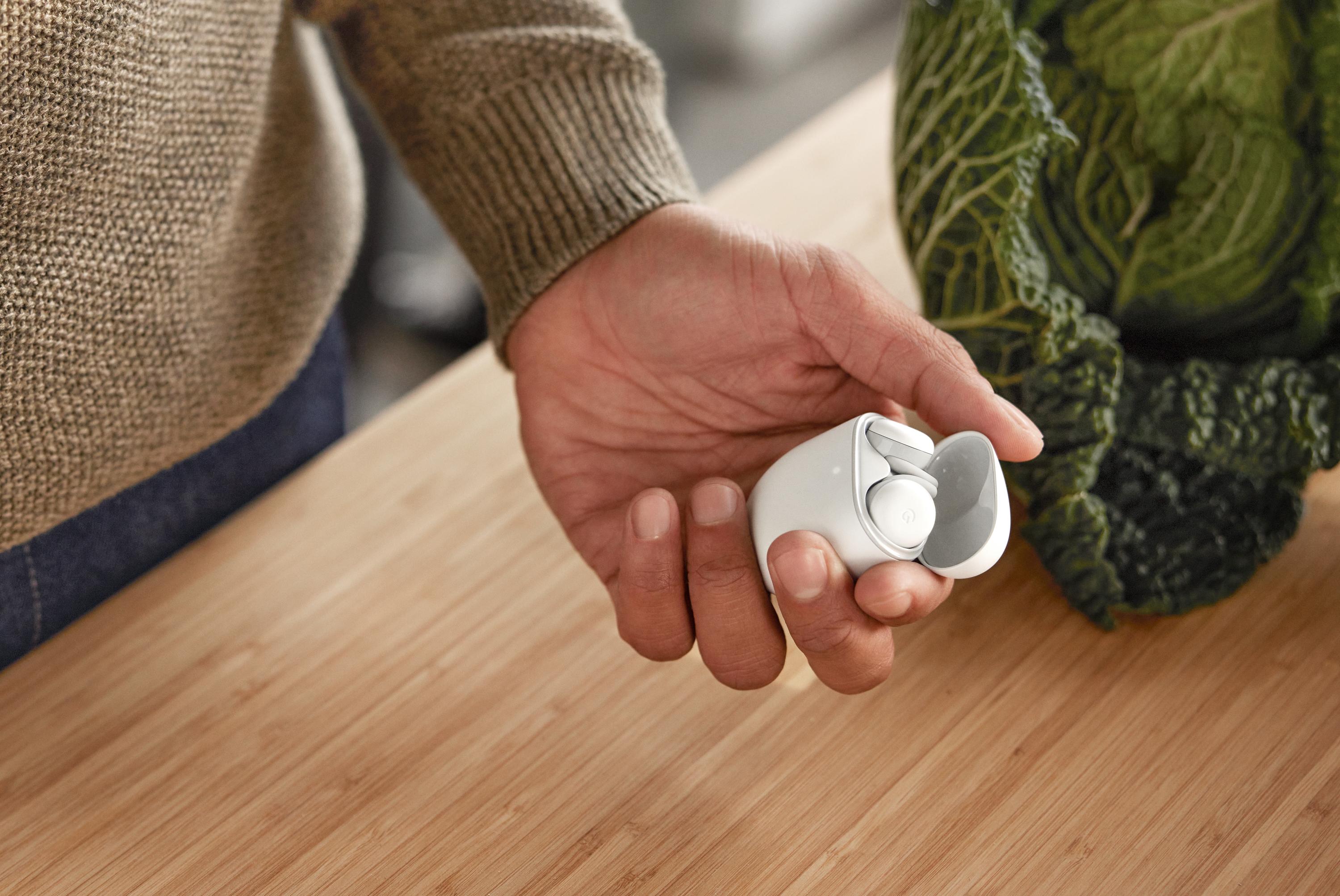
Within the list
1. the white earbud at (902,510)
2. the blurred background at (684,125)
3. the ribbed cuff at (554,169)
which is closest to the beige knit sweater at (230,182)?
the ribbed cuff at (554,169)

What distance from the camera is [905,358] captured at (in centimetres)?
79

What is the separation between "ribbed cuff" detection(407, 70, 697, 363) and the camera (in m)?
0.94

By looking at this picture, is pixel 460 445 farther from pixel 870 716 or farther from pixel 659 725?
pixel 870 716

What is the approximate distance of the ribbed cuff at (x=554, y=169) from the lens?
37.1 inches

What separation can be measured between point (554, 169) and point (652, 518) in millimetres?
367

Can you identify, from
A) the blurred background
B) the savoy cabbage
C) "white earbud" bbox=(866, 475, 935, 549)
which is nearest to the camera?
"white earbud" bbox=(866, 475, 935, 549)

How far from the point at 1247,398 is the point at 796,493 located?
463 millimetres

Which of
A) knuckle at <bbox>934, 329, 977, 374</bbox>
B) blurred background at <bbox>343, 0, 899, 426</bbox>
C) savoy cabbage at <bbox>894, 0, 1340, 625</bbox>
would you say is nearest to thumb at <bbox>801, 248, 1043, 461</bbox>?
knuckle at <bbox>934, 329, 977, 374</bbox>

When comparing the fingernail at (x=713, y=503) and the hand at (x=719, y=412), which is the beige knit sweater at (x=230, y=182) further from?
the fingernail at (x=713, y=503)

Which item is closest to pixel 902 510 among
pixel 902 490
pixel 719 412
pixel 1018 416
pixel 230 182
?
pixel 902 490

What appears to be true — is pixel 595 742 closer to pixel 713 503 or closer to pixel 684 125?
pixel 713 503

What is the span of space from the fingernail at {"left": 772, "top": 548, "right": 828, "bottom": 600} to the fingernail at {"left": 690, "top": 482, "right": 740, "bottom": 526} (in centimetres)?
8

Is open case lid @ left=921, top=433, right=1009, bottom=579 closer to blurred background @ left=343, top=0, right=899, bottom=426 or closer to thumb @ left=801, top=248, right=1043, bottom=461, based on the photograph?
thumb @ left=801, top=248, right=1043, bottom=461

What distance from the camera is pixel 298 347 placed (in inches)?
39.1
